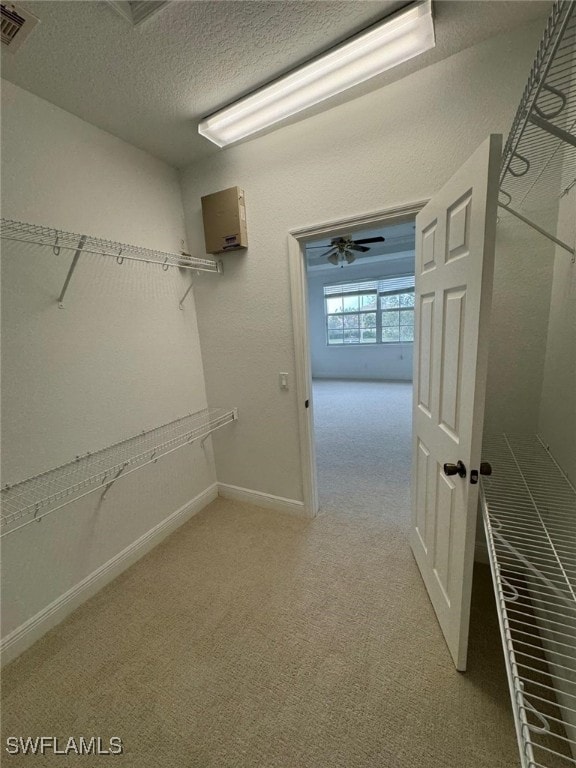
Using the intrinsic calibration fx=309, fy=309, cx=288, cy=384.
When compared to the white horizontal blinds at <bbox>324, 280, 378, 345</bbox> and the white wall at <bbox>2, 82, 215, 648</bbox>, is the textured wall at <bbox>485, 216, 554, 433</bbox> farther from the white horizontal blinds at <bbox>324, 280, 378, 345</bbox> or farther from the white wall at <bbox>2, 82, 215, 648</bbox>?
the white horizontal blinds at <bbox>324, 280, 378, 345</bbox>

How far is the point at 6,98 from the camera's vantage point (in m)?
1.45

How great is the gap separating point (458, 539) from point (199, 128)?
2.51 metres

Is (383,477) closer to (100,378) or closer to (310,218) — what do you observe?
(310,218)

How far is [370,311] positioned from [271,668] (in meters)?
6.77

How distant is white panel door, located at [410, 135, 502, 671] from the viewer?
3.55ft

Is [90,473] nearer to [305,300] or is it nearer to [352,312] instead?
[305,300]

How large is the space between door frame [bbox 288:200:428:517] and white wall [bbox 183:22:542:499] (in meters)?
0.05

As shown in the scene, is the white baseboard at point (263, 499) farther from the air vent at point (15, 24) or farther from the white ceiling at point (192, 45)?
the air vent at point (15, 24)

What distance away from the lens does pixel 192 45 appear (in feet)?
4.46

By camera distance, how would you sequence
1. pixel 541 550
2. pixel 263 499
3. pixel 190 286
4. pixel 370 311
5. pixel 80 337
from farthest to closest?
pixel 370 311, pixel 263 499, pixel 190 286, pixel 80 337, pixel 541 550

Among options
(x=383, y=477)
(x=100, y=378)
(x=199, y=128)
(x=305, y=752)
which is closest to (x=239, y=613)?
(x=305, y=752)

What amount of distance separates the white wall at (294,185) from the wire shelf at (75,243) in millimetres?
332

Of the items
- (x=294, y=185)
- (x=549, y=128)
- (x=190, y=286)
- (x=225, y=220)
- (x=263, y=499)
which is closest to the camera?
(x=549, y=128)

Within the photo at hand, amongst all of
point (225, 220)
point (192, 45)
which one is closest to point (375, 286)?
point (225, 220)
